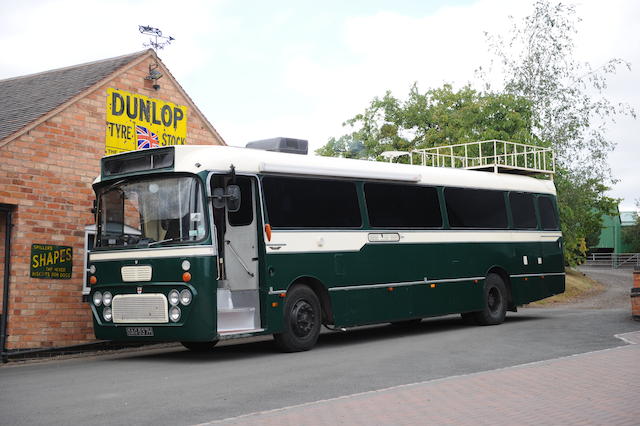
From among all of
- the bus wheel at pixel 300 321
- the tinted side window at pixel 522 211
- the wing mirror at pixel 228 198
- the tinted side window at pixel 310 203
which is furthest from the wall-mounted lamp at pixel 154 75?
the tinted side window at pixel 522 211

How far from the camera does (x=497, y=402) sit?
808 centimetres

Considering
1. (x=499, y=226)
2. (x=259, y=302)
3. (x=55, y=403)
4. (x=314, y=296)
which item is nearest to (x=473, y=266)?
(x=499, y=226)

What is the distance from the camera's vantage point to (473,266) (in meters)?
17.4

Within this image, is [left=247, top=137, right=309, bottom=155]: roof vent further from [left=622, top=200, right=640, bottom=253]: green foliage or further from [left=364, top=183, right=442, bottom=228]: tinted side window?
[left=622, top=200, right=640, bottom=253]: green foliage

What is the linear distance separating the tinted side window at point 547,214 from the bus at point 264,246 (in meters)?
3.72

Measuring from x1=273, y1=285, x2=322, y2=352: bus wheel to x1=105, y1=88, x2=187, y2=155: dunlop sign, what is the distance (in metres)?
5.24

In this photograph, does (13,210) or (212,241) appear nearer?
(212,241)

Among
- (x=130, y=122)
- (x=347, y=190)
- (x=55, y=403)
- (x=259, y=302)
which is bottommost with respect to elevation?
(x=55, y=403)

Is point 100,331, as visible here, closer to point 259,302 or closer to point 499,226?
point 259,302

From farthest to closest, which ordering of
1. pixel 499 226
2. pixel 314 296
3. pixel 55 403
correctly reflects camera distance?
pixel 499 226 < pixel 314 296 < pixel 55 403

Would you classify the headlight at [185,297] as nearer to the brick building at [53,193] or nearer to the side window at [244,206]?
the side window at [244,206]

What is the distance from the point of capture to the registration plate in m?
12.3

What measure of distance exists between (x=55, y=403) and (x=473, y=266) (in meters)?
10.5

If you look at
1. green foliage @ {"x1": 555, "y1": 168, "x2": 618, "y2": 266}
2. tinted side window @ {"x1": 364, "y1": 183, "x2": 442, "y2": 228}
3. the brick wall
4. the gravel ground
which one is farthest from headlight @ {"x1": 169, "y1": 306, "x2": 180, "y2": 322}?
green foliage @ {"x1": 555, "y1": 168, "x2": 618, "y2": 266}
